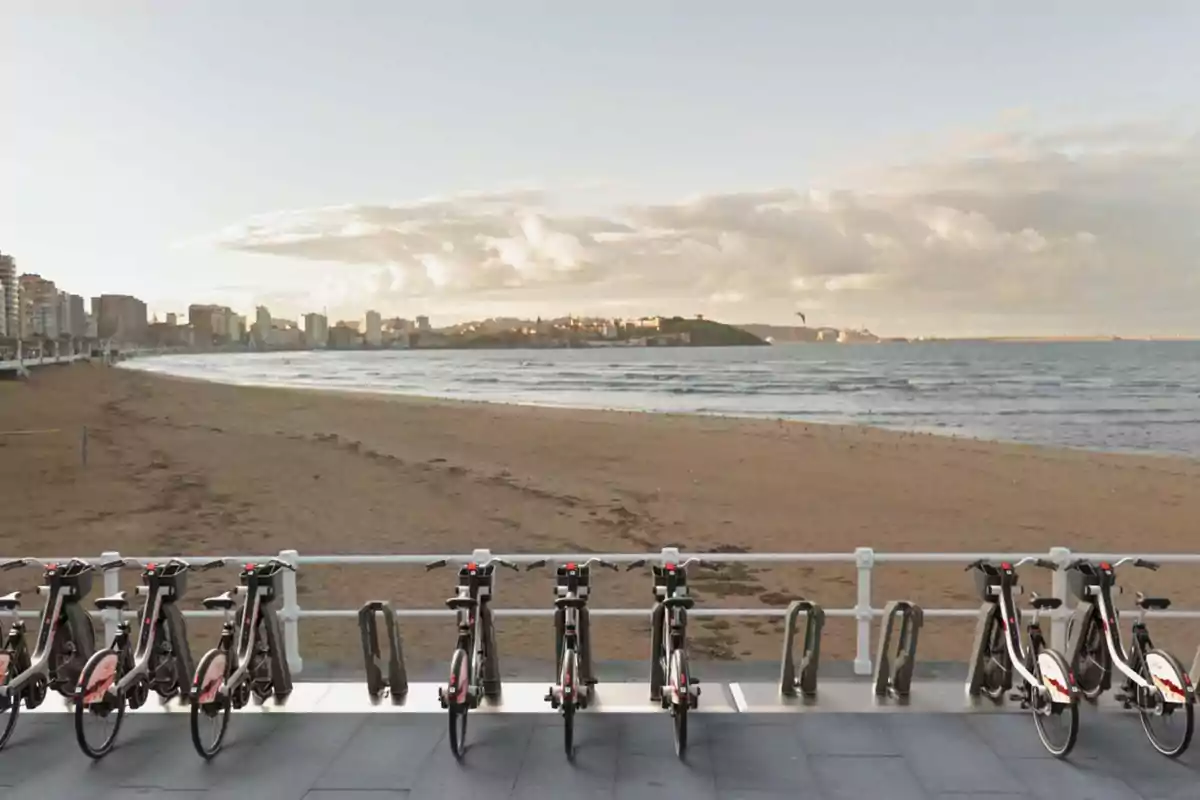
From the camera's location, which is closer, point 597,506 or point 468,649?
point 468,649

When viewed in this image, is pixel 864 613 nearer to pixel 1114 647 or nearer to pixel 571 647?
pixel 1114 647

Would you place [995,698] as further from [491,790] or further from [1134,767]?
[491,790]

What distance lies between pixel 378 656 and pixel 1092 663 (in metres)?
4.84

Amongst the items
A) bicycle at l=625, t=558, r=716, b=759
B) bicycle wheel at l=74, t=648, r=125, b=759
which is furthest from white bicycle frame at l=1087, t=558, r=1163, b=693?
bicycle wheel at l=74, t=648, r=125, b=759

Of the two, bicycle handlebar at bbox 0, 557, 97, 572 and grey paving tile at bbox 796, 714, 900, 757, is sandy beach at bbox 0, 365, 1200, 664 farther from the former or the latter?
grey paving tile at bbox 796, 714, 900, 757

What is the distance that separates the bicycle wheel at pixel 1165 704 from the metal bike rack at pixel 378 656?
473cm

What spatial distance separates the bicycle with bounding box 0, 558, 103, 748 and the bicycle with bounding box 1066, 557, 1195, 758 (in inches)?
261

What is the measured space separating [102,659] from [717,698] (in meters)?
3.98

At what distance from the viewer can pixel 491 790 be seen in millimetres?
4605

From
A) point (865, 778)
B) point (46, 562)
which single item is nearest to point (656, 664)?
point (865, 778)

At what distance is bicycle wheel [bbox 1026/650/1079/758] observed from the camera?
487 cm

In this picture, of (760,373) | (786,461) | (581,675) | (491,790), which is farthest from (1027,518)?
(760,373)

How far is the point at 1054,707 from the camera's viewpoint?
16.2 feet

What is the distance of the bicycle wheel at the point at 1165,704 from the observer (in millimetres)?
4824
